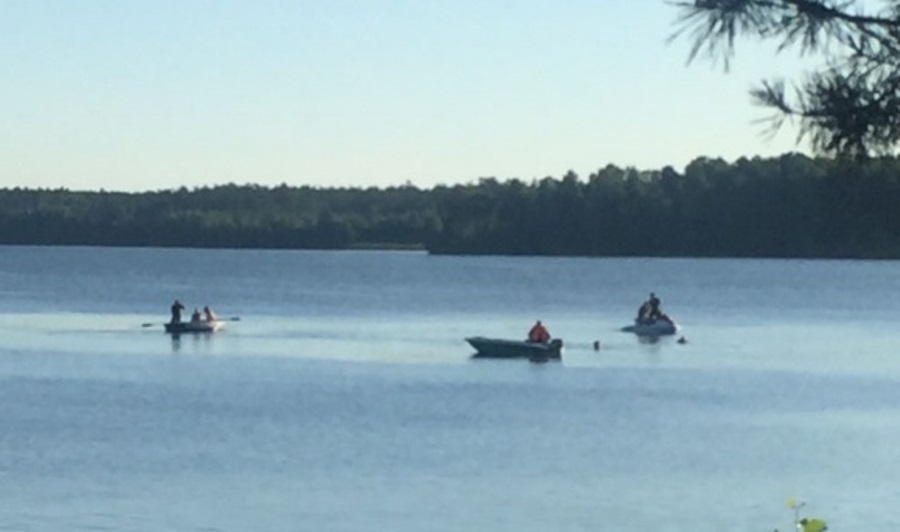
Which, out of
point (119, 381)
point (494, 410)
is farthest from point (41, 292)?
point (494, 410)

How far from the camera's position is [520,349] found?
5994cm

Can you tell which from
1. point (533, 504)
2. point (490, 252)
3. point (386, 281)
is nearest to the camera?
point (533, 504)

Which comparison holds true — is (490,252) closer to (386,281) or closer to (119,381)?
(386,281)

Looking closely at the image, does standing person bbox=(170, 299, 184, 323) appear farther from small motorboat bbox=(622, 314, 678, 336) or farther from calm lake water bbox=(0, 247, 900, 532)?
small motorboat bbox=(622, 314, 678, 336)

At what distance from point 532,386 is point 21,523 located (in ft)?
86.0

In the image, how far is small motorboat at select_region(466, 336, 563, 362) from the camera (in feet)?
195

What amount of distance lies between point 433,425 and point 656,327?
3090cm

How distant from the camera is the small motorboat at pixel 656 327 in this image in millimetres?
71562

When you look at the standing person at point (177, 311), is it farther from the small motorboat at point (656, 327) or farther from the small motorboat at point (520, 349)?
the small motorboat at point (656, 327)

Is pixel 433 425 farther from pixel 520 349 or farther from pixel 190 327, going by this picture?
pixel 190 327

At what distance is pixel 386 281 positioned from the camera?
154 metres

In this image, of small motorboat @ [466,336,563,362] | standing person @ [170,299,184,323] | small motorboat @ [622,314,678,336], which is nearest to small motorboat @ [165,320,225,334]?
standing person @ [170,299,184,323]

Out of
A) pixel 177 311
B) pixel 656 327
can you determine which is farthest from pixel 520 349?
A: pixel 177 311

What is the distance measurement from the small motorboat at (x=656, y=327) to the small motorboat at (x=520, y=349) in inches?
455
